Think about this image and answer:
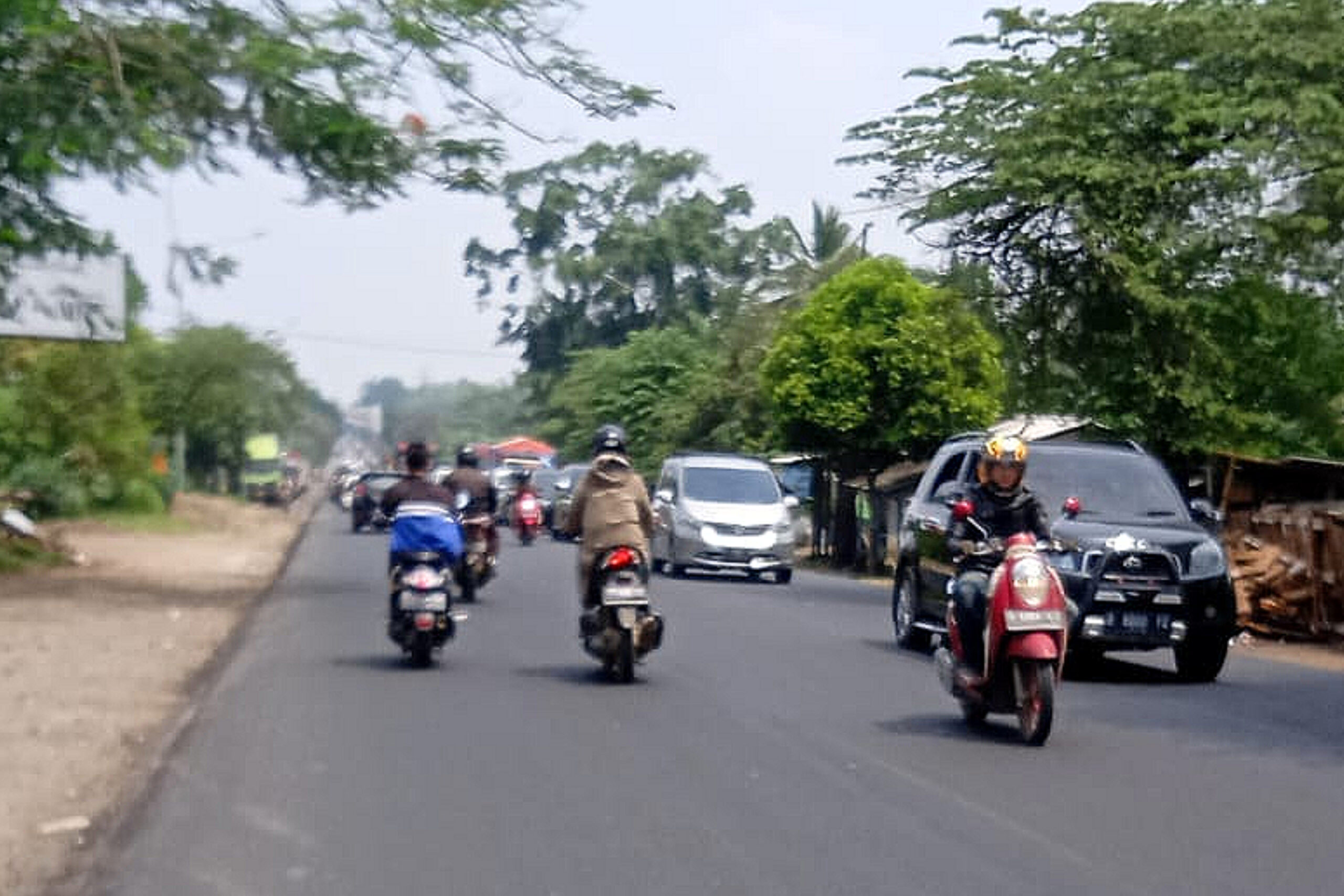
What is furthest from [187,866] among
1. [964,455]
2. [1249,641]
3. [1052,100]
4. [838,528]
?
[838,528]

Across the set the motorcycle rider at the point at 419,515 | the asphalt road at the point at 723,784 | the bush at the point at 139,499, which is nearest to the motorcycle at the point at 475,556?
the asphalt road at the point at 723,784

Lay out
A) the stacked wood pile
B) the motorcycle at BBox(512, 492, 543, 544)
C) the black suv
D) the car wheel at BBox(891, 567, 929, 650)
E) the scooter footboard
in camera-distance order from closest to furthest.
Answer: the scooter footboard
the black suv
the car wheel at BBox(891, 567, 929, 650)
the stacked wood pile
the motorcycle at BBox(512, 492, 543, 544)

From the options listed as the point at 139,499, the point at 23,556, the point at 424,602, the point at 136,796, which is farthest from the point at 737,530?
the point at 139,499

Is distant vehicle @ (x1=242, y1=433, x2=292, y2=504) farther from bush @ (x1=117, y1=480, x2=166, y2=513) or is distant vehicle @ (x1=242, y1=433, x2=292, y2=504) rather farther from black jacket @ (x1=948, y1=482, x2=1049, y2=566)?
black jacket @ (x1=948, y1=482, x2=1049, y2=566)

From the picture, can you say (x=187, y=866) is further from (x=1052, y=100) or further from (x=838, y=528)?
(x=838, y=528)

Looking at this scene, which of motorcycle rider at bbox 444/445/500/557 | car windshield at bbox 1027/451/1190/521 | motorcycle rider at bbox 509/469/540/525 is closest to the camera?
car windshield at bbox 1027/451/1190/521

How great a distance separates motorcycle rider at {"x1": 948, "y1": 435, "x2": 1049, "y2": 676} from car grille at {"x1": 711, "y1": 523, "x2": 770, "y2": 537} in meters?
17.8

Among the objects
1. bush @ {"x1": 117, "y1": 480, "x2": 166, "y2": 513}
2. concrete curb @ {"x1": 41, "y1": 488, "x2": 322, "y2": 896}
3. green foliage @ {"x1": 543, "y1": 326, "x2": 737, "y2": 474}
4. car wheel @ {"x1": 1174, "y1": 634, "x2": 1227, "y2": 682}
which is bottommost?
concrete curb @ {"x1": 41, "y1": 488, "x2": 322, "y2": 896}

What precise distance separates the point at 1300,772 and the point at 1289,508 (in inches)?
467

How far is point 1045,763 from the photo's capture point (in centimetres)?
1138

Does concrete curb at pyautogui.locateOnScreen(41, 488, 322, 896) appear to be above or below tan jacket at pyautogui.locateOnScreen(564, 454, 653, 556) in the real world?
below

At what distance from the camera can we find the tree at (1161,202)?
24.6 meters

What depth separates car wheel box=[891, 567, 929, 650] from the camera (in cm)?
1866

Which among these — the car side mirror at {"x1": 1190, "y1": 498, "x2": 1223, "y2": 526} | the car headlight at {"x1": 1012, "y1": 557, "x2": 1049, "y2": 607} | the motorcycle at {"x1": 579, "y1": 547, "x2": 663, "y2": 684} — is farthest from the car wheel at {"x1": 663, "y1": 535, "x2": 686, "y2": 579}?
the car headlight at {"x1": 1012, "y1": 557, "x2": 1049, "y2": 607}
